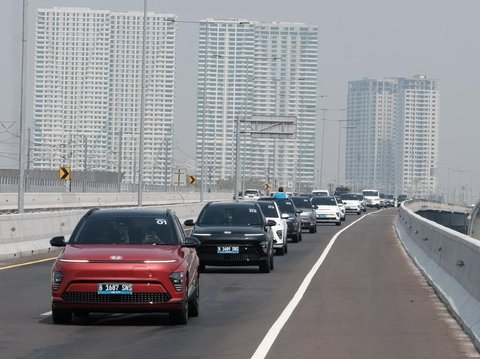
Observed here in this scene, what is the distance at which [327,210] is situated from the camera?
7019 cm

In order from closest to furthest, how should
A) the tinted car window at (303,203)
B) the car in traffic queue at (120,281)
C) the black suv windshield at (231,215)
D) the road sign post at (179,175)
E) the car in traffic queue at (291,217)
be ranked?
the car in traffic queue at (120,281), the black suv windshield at (231,215), the car in traffic queue at (291,217), the tinted car window at (303,203), the road sign post at (179,175)

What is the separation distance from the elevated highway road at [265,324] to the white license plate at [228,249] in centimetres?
44

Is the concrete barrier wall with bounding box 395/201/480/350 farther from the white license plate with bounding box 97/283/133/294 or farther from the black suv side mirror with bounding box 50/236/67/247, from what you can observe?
the black suv side mirror with bounding box 50/236/67/247

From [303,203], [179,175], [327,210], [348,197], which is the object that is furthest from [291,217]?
[179,175]

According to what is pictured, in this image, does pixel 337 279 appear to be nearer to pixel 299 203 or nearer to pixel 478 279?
pixel 478 279

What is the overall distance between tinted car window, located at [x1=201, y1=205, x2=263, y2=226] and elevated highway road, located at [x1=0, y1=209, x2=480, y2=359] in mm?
1594

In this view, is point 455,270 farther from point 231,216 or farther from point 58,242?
point 231,216

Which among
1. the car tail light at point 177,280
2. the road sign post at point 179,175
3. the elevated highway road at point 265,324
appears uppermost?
the road sign post at point 179,175

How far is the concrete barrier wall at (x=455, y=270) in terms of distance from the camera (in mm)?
17531

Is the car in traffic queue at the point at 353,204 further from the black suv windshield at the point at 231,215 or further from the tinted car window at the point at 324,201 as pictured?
the black suv windshield at the point at 231,215

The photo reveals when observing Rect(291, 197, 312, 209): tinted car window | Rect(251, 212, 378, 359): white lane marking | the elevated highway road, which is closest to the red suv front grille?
the elevated highway road

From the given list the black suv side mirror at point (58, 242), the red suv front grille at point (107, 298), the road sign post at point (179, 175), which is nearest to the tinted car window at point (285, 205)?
the black suv side mirror at point (58, 242)

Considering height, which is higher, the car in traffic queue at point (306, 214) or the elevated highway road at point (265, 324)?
the car in traffic queue at point (306, 214)

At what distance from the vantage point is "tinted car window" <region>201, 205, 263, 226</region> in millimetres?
30469
